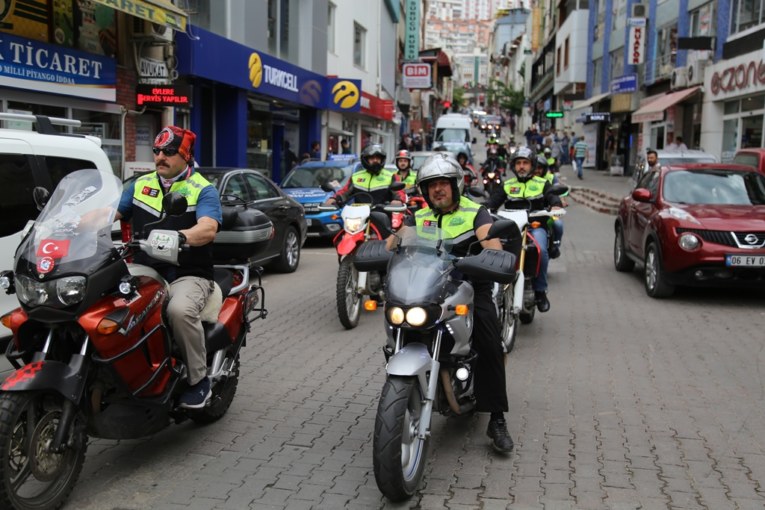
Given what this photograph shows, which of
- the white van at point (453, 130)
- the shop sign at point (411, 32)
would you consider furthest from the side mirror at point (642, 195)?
the shop sign at point (411, 32)

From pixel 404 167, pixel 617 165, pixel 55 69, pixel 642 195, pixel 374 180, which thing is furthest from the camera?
pixel 617 165

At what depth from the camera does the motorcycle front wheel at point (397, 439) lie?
3.63 metres

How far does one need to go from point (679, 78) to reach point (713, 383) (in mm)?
23330

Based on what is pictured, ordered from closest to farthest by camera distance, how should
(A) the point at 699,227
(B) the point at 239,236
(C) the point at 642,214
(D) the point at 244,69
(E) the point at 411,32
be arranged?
(B) the point at 239,236 < (A) the point at 699,227 < (C) the point at 642,214 < (D) the point at 244,69 < (E) the point at 411,32

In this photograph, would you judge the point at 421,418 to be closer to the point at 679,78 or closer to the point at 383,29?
the point at 679,78

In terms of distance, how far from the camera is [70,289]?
358 centimetres

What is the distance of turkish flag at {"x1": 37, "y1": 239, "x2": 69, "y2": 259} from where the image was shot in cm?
364

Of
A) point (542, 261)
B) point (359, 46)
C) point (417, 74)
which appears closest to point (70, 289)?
point (542, 261)

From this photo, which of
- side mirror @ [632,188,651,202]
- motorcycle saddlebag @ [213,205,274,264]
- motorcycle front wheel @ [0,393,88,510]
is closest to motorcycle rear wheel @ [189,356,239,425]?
motorcycle saddlebag @ [213,205,274,264]

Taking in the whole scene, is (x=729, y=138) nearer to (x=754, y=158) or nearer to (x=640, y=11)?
(x=754, y=158)

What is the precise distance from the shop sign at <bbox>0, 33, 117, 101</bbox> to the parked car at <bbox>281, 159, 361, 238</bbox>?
3.74 meters

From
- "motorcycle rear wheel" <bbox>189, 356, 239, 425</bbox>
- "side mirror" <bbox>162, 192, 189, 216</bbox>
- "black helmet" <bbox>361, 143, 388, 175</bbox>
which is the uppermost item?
"black helmet" <bbox>361, 143, 388, 175</bbox>

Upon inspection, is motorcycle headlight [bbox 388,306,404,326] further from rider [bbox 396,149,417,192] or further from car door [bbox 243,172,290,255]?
rider [bbox 396,149,417,192]

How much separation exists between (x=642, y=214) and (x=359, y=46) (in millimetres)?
25141
